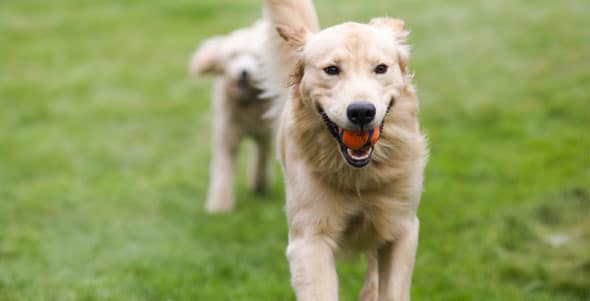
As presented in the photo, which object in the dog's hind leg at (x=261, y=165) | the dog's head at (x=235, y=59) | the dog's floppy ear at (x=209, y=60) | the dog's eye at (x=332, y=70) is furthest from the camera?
the dog's hind leg at (x=261, y=165)

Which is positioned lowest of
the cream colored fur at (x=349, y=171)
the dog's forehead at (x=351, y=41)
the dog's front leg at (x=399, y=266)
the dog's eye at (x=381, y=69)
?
the dog's front leg at (x=399, y=266)

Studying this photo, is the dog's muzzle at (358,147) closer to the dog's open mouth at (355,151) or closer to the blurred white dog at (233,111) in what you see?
the dog's open mouth at (355,151)

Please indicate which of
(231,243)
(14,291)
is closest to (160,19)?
(231,243)

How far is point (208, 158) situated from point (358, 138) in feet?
19.7

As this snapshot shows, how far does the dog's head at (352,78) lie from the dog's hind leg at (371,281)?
1152 millimetres

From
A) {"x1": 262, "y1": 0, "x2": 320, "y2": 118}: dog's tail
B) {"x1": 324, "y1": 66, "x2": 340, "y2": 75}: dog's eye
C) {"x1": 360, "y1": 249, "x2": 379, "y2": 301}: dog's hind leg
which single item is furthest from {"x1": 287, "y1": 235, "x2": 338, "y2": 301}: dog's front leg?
{"x1": 262, "y1": 0, "x2": 320, "y2": 118}: dog's tail

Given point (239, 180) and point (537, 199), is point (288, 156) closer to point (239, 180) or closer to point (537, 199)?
point (537, 199)

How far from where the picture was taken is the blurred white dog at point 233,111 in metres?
8.03

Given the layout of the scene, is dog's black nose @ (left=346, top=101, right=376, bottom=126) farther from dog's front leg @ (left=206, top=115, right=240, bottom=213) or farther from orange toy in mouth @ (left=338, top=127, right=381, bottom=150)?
dog's front leg @ (left=206, top=115, right=240, bottom=213)

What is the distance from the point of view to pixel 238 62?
7.98m

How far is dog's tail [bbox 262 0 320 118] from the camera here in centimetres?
541

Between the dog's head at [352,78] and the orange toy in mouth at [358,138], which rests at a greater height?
the dog's head at [352,78]

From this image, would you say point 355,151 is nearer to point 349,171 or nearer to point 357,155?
point 357,155

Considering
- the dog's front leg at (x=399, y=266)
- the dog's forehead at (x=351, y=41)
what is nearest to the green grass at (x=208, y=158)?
the dog's front leg at (x=399, y=266)
